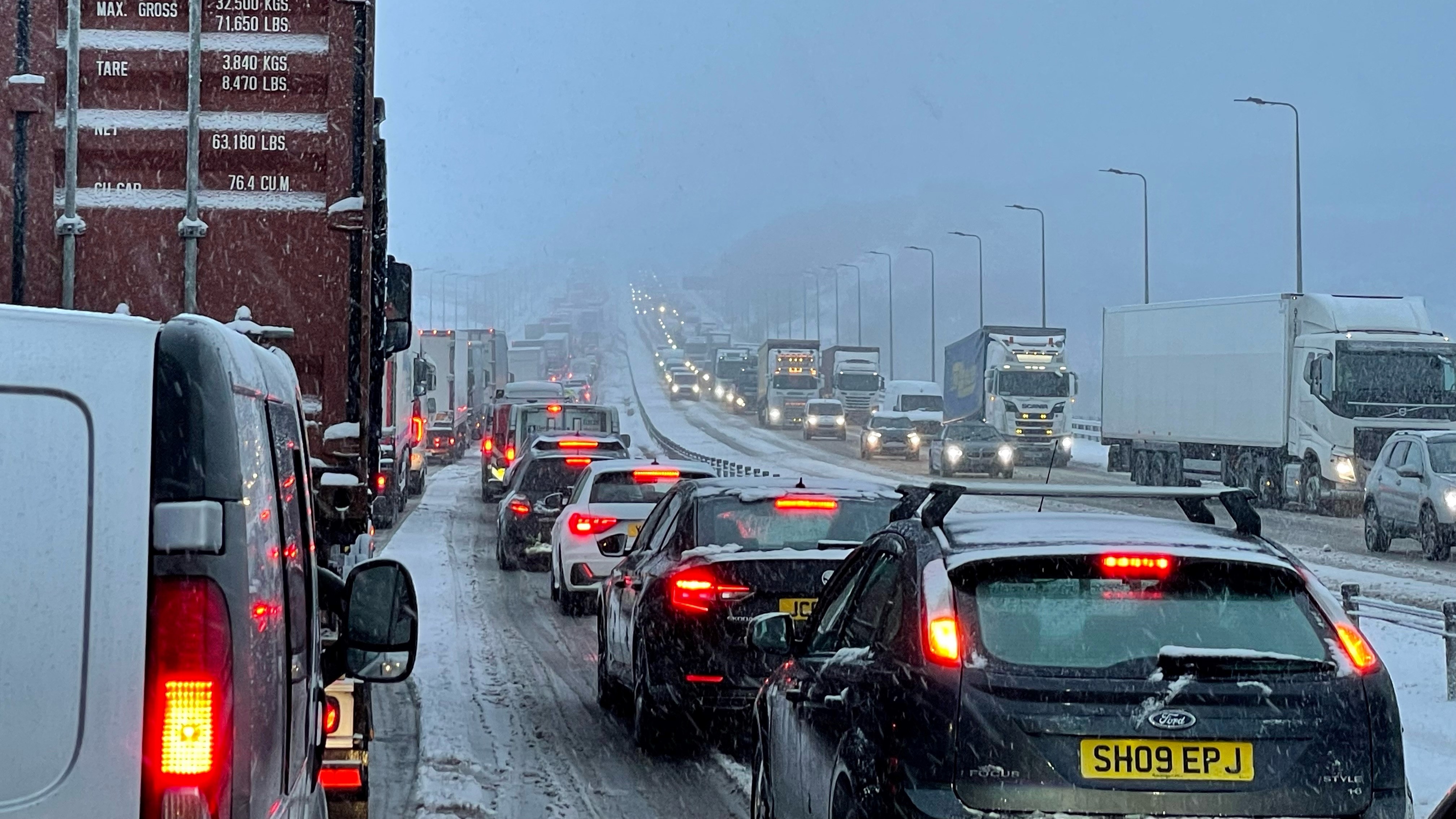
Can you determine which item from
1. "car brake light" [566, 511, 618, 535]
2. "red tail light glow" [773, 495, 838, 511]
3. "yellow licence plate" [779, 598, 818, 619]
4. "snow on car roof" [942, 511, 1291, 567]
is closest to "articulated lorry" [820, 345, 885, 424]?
"car brake light" [566, 511, 618, 535]

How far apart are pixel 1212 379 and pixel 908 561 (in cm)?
3331

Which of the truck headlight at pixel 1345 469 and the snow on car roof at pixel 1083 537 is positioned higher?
the snow on car roof at pixel 1083 537

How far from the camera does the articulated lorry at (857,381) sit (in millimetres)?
74250

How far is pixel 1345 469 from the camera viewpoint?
31875 mm

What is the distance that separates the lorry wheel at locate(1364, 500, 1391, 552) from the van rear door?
2454 centimetres

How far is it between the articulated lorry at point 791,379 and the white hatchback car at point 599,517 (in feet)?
190

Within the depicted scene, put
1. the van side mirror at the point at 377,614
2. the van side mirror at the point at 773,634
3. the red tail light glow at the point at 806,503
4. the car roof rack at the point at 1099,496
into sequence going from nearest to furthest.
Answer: the van side mirror at the point at 377,614 → the car roof rack at the point at 1099,496 → the van side mirror at the point at 773,634 → the red tail light glow at the point at 806,503

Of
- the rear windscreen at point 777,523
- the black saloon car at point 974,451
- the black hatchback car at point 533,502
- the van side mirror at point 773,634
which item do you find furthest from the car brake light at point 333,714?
the black saloon car at point 974,451

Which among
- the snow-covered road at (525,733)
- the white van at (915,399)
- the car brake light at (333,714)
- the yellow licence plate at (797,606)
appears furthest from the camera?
the white van at (915,399)

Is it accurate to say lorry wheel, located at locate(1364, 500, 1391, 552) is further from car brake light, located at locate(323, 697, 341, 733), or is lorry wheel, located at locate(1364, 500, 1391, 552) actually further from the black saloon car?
the black saloon car

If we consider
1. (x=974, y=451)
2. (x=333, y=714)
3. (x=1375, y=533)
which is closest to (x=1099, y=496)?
(x=333, y=714)

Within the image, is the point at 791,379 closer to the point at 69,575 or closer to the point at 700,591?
the point at 700,591

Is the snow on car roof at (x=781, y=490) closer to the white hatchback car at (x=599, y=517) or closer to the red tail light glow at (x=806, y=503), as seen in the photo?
the red tail light glow at (x=806, y=503)

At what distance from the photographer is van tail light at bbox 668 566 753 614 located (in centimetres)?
923
